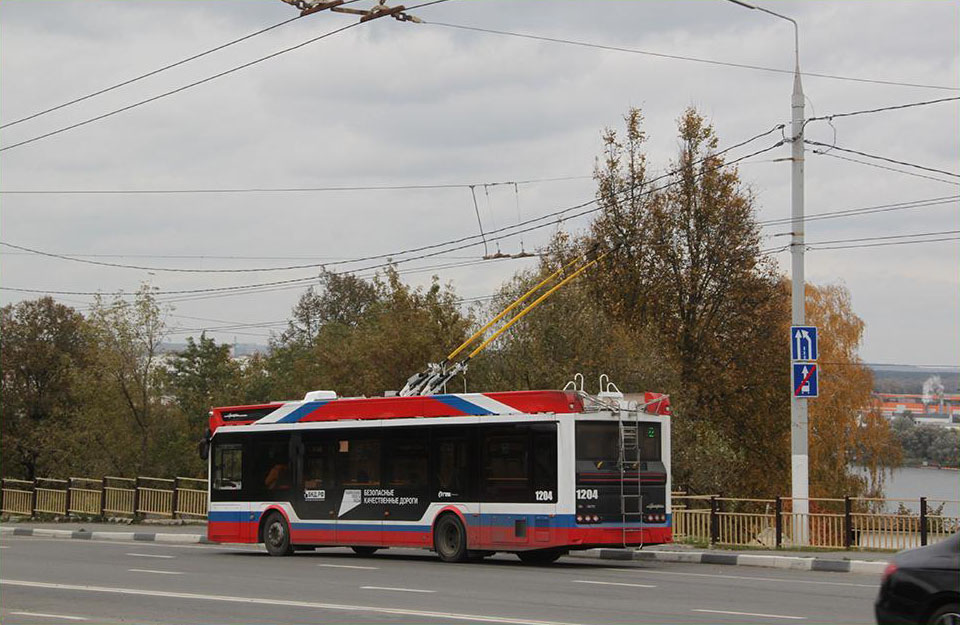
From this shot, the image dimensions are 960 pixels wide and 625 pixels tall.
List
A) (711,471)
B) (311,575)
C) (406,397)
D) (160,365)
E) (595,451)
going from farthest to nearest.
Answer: (160,365) < (711,471) < (406,397) < (595,451) < (311,575)

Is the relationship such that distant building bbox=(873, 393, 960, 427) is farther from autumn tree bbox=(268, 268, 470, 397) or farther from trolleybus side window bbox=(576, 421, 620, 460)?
trolleybus side window bbox=(576, 421, 620, 460)

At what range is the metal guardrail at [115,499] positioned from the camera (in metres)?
39.7

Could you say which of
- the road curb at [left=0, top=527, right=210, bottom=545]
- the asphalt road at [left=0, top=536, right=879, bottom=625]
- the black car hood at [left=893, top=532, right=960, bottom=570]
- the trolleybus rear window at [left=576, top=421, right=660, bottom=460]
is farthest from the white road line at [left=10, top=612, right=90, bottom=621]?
the road curb at [left=0, top=527, right=210, bottom=545]

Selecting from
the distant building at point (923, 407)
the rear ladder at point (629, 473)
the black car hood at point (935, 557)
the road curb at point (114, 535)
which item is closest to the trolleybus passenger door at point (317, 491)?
the road curb at point (114, 535)

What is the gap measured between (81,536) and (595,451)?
1792cm

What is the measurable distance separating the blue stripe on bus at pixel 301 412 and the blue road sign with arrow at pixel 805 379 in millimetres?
9557

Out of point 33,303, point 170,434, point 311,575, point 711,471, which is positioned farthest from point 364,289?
point 311,575

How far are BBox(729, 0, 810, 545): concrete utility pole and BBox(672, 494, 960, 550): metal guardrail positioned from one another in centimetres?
18

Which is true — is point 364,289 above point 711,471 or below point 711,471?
above

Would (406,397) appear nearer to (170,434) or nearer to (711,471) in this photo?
(711,471)

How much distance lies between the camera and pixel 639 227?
166 feet

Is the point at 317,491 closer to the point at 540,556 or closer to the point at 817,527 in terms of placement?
the point at 540,556

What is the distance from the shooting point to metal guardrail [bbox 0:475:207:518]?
3972cm

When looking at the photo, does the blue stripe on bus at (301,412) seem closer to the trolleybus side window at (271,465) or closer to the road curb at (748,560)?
the trolleybus side window at (271,465)
